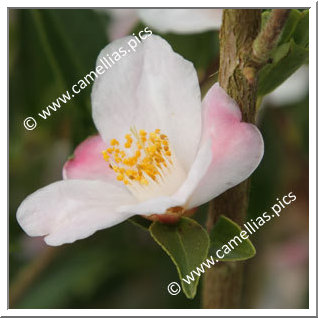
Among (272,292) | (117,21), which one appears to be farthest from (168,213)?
(272,292)

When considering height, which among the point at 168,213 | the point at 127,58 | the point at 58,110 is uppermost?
the point at 127,58

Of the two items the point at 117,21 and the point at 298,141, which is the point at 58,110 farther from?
the point at 298,141
